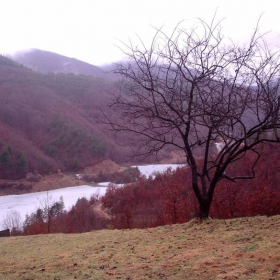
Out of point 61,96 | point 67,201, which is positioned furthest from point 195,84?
point 61,96

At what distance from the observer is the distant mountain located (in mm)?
133125

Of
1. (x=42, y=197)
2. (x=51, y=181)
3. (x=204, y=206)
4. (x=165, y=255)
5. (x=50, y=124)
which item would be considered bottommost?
(x=42, y=197)

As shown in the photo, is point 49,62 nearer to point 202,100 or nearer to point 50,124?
point 50,124

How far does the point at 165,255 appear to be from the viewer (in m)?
5.61

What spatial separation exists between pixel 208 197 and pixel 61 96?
226 feet

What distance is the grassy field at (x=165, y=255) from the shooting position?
4.45 meters

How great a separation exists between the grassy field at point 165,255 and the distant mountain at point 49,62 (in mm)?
120738

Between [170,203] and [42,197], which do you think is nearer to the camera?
[170,203]

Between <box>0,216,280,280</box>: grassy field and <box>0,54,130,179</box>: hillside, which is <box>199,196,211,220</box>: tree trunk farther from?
<box>0,54,130,179</box>: hillside

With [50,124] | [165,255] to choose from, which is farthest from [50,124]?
[165,255]

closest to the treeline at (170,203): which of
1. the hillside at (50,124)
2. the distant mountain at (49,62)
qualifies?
the hillside at (50,124)

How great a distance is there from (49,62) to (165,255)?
147 meters

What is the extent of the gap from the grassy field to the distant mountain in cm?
12074

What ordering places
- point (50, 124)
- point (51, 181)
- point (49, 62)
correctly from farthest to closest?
point (49, 62) < point (50, 124) < point (51, 181)
